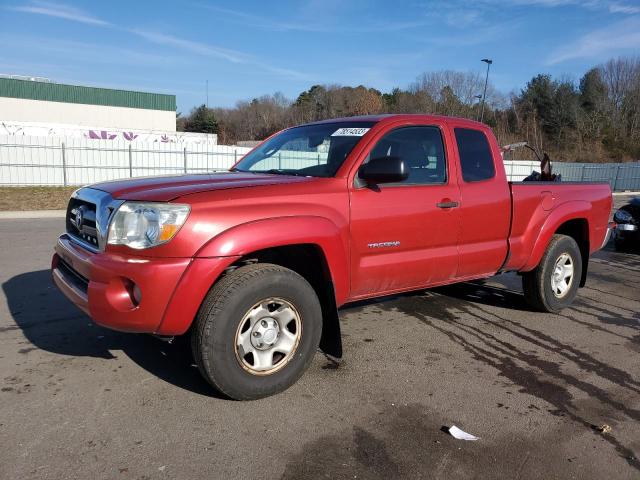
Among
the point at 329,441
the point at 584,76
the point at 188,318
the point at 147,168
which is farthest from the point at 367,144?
the point at 584,76

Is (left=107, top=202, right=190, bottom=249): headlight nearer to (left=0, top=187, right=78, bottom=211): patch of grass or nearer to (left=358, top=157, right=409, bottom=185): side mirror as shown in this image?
(left=358, top=157, right=409, bottom=185): side mirror

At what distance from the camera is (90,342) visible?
4266 mm

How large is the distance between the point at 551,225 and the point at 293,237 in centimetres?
312

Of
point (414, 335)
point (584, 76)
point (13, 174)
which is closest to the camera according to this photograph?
point (414, 335)

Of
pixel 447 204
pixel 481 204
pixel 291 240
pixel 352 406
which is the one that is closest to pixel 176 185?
pixel 291 240

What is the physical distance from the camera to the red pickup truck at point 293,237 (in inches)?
121

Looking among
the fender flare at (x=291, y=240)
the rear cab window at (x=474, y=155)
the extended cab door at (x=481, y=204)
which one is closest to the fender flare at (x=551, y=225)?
the extended cab door at (x=481, y=204)

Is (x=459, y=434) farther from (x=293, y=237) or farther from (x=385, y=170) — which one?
(x=385, y=170)

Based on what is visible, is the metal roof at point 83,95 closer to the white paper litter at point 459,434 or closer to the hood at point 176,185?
the hood at point 176,185

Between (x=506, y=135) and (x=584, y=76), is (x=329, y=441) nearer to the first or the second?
(x=506, y=135)

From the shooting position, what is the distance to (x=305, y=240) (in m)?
3.38

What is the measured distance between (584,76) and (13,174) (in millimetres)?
69013

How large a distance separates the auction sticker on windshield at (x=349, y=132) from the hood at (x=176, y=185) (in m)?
0.60

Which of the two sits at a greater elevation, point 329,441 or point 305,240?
point 305,240
